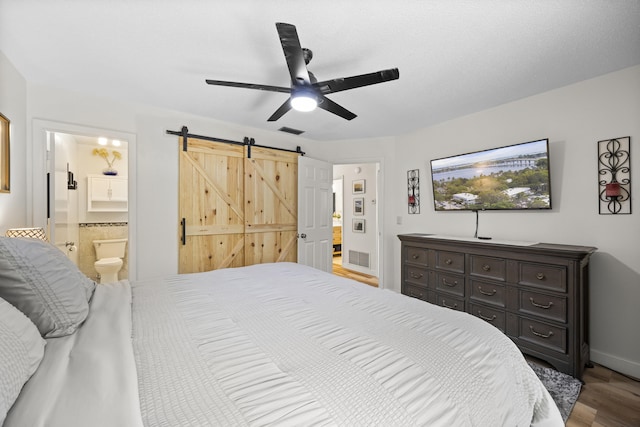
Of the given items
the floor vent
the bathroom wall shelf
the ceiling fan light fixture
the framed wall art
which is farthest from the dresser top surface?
the bathroom wall shelf

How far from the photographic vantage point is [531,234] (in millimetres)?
2719

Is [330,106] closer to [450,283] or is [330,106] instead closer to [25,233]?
[450,283]

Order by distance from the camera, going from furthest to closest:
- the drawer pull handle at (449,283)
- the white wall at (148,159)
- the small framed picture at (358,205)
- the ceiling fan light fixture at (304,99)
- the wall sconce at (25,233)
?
the small framed picture at (358,205) → the drawer pull handle at (449,283) → the white wall at (148,159) → the wall sconce at (25,233) → the ceiling fan light fixture at (304,99)

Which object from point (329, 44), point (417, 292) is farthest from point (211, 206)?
point (417, 292)

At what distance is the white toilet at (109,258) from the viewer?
4.07 meters

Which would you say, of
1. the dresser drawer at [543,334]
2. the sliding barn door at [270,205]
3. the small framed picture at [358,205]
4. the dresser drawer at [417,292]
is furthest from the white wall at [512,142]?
the small framed picture at [358,205]

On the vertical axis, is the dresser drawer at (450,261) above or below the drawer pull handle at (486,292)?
above

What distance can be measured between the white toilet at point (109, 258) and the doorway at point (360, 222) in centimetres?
Answer: 382

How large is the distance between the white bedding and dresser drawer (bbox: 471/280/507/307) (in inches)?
109

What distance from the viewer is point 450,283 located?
9.33 feet

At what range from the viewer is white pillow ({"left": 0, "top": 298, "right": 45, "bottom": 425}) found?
627 mm

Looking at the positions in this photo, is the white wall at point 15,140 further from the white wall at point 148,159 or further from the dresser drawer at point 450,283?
the dresser drawer at point 450,283

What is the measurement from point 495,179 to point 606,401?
1.93 metres

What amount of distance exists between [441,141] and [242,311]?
127 inches
